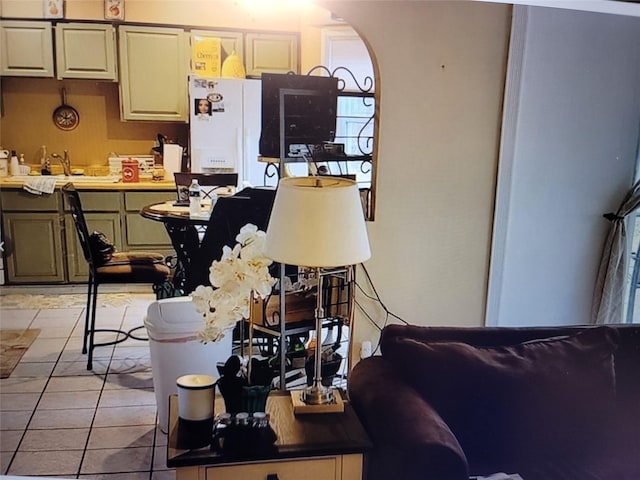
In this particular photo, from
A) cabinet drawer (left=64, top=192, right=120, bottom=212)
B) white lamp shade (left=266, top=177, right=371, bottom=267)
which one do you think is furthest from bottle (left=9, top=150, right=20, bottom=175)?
white lamp shade (left=266, top=177, right=371, bottom=267)

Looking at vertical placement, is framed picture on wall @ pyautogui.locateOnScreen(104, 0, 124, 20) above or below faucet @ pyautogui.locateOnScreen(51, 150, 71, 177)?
above

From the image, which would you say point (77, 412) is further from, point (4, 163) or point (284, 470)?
point (4, 163)

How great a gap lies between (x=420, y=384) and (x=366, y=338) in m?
1.09

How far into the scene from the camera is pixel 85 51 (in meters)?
4.83

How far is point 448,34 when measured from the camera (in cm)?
272

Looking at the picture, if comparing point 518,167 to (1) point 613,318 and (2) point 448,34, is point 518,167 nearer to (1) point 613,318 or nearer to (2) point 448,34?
(2) point 448,34

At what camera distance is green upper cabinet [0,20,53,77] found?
4785mm

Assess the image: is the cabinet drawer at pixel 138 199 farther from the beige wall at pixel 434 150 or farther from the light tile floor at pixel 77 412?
the beige wall at pixel 434 150

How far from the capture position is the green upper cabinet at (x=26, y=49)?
479cm

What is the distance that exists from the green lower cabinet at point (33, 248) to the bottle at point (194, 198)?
1700 millimetres

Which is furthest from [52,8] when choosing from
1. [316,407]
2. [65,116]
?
[316,407]

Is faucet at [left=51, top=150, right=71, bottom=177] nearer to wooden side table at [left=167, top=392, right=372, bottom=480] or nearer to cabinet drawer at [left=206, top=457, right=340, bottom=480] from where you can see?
wooden side table at [left=167, top=392, right=372, bottom=480]

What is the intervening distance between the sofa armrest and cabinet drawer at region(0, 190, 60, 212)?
359cm

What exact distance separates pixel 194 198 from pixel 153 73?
1.95m
